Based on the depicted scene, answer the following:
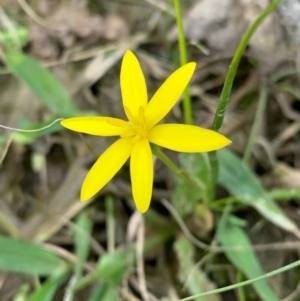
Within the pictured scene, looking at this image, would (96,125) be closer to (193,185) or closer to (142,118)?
(142,118)

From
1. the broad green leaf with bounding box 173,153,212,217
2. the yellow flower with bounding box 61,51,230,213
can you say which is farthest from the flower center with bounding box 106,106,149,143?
the broad green leaf with bounding box 173,153,212,217

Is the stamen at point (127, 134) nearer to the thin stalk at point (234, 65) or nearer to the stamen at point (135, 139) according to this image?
the stamen at point (135, 139)

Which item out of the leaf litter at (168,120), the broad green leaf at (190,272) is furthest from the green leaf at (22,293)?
the broad green leaf at (190,272)

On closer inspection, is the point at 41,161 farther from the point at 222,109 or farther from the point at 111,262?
the point at 222,109

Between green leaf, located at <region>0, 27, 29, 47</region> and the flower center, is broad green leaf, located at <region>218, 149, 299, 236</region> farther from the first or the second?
green leaf, located at <region>0, 27, 29, 47</region>

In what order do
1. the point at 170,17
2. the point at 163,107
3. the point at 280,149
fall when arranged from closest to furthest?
the point at 163,107
the point at 280,149
the point at 170,17

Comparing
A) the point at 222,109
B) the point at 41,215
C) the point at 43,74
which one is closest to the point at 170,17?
the point at 43,74
